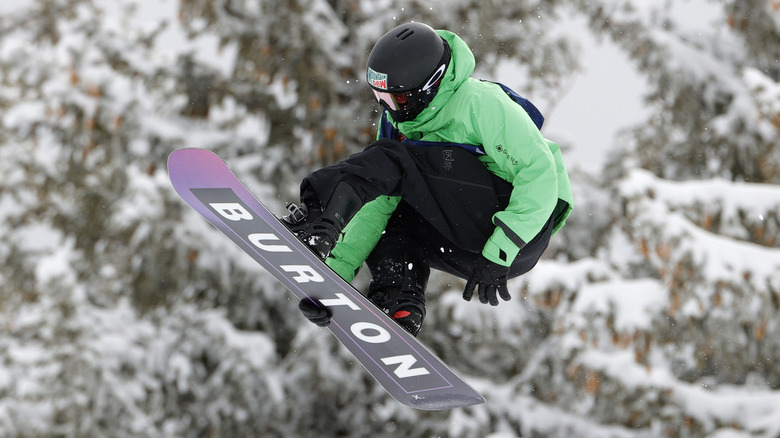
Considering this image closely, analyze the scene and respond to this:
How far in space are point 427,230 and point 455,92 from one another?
1.88 ft

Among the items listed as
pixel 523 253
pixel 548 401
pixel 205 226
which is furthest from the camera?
pixel 548 401

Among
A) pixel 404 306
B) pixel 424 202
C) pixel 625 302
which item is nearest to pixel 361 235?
pixel 404 306

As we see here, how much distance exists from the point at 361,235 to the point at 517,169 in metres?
0.68

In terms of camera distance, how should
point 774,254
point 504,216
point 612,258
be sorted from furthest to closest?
point 612,258 < point 774,254 < point 504,216

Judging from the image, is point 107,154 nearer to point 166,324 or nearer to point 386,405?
point 166,324

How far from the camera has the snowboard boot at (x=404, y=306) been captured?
3.15m

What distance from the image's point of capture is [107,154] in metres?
8.02

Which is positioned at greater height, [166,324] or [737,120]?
[737,120]

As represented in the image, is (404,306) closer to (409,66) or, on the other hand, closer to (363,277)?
(409,66)

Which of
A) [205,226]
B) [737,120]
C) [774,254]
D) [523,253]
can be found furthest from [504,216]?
[737,120]

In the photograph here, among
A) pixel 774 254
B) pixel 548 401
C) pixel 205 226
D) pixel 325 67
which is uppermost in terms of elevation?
pixel 325 67

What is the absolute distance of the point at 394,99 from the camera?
2.88 metres

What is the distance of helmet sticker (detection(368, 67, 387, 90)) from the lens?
282 cm

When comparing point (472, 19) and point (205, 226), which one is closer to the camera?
point (472, 19)
